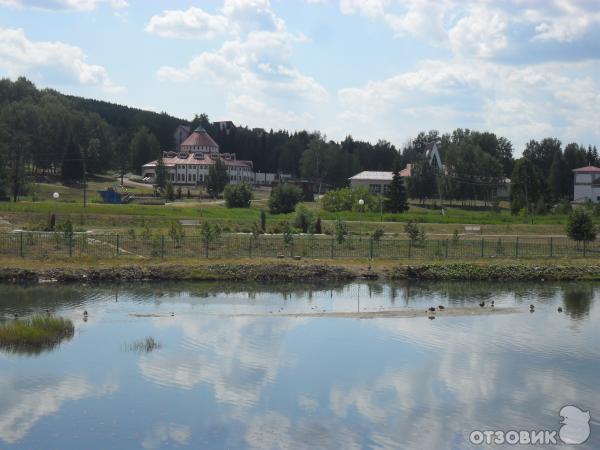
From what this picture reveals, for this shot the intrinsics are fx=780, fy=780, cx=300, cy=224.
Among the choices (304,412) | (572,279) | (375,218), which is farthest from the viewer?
(375,218)

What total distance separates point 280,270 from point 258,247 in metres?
6.05

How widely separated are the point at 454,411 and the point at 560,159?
395ft

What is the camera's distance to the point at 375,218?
67.4m

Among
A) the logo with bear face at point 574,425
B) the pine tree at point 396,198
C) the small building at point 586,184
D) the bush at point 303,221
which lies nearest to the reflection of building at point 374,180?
the small building at point 586,184

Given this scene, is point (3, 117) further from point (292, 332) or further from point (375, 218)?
point (292, 332)

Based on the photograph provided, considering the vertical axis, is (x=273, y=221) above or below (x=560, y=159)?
below

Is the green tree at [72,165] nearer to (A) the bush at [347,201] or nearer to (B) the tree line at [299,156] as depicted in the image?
(B) the tree line at [299,156]

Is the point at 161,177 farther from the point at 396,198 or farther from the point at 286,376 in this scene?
the point at 286,376

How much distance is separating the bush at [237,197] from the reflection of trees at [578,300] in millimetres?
50826

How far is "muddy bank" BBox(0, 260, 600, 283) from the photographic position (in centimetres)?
3647

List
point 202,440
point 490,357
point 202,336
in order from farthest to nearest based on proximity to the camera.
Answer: point 202,336 < point 490,357 < point 202,440

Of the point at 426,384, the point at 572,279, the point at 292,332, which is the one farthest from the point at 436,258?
the point at 426,384

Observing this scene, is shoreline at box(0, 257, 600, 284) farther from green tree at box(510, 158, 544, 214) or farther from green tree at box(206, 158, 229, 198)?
green tree at box(206, 158, 229, 198)

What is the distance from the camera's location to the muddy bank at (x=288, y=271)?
36.5 m
